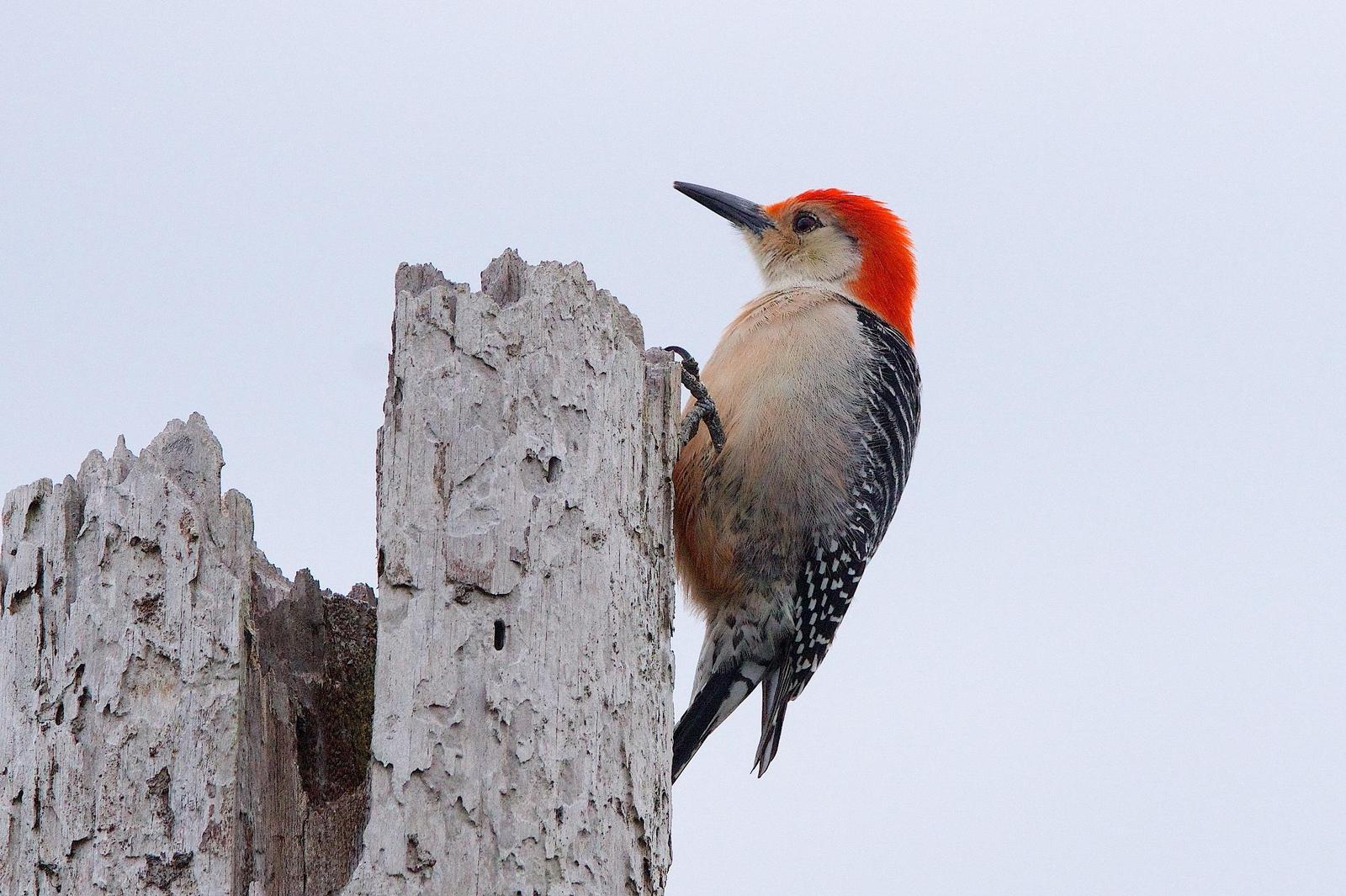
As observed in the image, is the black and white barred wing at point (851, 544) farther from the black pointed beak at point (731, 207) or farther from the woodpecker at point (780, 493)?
the black pointed beak at point (731, 207)

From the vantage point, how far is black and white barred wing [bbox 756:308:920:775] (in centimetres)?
565

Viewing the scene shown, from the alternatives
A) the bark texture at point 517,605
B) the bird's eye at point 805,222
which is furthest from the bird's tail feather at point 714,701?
the bird's eye at point 805,222

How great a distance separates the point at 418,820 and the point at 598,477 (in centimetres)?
96

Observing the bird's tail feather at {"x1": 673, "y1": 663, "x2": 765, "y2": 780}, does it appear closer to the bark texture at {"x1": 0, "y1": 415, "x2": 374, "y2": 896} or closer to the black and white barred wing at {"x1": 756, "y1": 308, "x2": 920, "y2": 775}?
the black and white barred wing at {"x1": 756, "y1": 308, "x2": 920, "y2": 775}

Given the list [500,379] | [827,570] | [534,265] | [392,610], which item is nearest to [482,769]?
[392,610]

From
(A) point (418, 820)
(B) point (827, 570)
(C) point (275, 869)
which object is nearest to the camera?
(A) point (418, 820)

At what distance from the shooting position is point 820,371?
571cm

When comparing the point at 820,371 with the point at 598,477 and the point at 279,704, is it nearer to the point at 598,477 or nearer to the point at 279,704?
the point at 598,477

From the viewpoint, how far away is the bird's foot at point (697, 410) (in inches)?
202

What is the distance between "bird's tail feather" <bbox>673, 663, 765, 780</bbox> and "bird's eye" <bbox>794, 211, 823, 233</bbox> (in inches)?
92.7

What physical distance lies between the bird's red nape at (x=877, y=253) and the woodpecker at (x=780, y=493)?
0.58m

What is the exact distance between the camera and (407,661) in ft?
10.8

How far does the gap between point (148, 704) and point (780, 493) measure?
2.81 meters

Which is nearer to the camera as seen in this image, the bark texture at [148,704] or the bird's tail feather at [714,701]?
the bark texture at [148,704]
